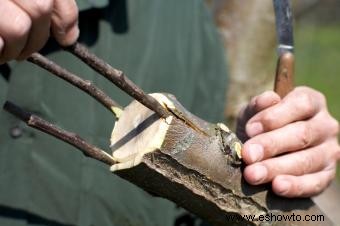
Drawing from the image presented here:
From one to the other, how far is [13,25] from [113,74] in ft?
0.72

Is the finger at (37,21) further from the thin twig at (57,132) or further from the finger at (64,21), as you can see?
the thin twig at (57,132)

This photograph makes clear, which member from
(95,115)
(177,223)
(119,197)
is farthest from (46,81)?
(177,223)

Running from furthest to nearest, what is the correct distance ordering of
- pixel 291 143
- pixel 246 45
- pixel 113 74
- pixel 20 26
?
pixel 246 45 → pixel 291 143 → pixel 113 74 → pixel 20 26

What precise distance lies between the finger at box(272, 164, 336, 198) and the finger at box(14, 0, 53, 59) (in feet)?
1.68

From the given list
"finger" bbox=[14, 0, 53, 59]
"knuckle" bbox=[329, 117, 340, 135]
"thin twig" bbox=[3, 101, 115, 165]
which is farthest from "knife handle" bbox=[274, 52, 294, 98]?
"finger" bbox=[14, 0, 53, 59]

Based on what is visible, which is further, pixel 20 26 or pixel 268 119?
pixel 268 119

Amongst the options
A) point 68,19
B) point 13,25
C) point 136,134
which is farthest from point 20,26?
point 136,134

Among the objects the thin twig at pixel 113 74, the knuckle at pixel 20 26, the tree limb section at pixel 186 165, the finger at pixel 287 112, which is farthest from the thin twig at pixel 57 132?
the finger at pixel 287 112

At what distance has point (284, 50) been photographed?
5.15 ft

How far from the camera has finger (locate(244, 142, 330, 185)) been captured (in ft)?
4.43

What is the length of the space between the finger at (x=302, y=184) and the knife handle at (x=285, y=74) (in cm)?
18

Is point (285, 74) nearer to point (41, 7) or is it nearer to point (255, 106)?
point (255, 106)

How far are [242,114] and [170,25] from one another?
341 millimetres

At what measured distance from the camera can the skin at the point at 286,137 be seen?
1193mm
